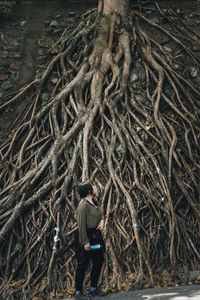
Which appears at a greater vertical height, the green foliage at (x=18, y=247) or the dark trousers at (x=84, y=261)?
the dark trousers at (x=84, y=261)

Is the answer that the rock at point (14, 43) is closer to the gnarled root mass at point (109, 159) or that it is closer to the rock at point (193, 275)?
the gnarled root mass at point (109, 159)

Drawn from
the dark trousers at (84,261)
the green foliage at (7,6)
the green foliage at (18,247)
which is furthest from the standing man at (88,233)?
the green foliage at (7,6)

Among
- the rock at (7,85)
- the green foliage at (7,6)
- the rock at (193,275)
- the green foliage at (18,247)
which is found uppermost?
the green foliage at (7,6)

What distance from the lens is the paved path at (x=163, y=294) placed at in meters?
3.87

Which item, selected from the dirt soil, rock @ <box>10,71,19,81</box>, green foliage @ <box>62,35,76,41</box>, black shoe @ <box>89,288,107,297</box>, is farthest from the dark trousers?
green foliage @ <box>62,35,76,41</box>

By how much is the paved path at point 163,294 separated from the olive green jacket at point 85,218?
31.0 inches

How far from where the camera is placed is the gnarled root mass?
4.90 metres

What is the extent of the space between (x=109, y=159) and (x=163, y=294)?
208 centimetres

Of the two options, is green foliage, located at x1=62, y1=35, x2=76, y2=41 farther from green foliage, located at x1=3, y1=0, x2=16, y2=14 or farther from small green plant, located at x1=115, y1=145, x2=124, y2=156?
small green plant, located at x1=115, y1=145, x2=124, y2=156

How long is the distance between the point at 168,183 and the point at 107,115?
4.95 feet

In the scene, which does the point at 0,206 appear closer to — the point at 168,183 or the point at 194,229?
the point at 168,183

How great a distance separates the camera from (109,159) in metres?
5.43

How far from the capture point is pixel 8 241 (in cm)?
505

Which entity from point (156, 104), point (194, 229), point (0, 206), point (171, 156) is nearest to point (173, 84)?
point (156, 104)
